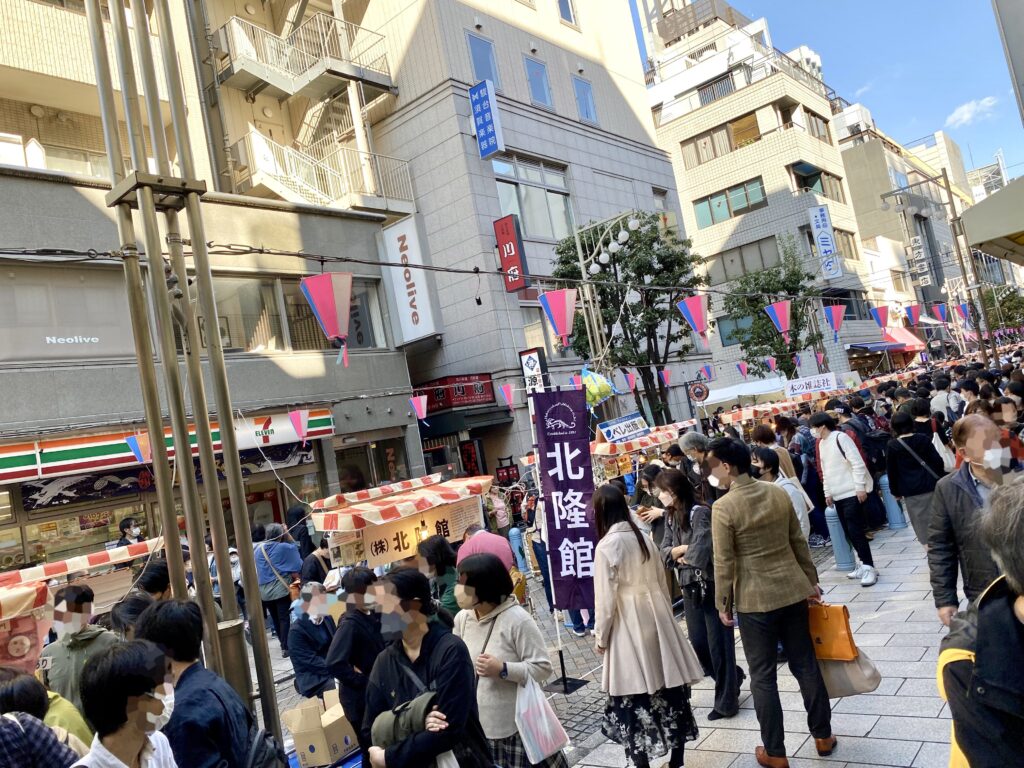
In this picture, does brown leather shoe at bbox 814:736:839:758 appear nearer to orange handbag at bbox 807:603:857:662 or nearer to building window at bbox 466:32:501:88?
orange handbag at bbox 807:603:857:662

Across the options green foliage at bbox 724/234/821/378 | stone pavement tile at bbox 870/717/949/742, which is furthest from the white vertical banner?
stone pavement tile at bbox 870/717/949/742

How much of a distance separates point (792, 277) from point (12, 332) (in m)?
25.7

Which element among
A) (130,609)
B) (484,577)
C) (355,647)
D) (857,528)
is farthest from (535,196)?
(484,577)

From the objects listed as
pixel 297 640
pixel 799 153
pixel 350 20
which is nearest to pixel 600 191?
pixel 350 20

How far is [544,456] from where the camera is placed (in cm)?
690

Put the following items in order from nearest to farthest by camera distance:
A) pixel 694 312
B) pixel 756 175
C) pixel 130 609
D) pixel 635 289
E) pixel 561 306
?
pixel 130 609, pixel 561 306, pixel 694 312, pixel 635 289, pixel 756 175

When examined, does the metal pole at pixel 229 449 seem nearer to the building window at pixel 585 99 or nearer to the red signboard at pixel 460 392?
the red signboard at pixel 460 392

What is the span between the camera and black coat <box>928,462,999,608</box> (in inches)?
143

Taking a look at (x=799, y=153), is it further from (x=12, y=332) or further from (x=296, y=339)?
(x=12, y=332)

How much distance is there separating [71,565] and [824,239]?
3629cm

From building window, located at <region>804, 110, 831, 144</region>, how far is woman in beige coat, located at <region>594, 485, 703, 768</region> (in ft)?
137

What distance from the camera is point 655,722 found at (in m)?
4.42

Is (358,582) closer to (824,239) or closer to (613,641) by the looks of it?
(613,641)

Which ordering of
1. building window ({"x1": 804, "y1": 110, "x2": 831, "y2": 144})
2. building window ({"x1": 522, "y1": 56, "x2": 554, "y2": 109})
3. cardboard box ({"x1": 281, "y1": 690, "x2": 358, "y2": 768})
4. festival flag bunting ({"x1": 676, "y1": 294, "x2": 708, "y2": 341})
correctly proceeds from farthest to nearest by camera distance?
building window ({"x1": 804, "y1": 110, "x2": 831, "y2": 144}) < building window ({"x1": 522, "y1": 56, "x2": 554, "y2": 109}) < festival flag bunting ({"x1": 676, "y1": 294, "x2": 708, "y2": 341}) < cardboard box ({"x1": 281, "y1": 690, "x2": 358, "y2": 768})
